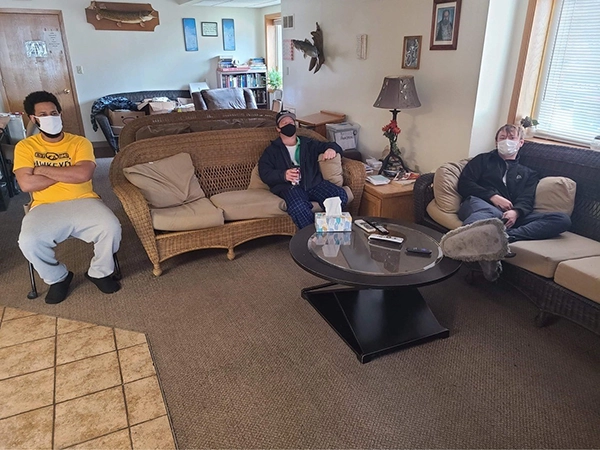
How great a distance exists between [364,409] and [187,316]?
1139mm

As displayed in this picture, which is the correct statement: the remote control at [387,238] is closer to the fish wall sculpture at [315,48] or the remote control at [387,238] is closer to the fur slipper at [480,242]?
the fur slipper at [480,242]

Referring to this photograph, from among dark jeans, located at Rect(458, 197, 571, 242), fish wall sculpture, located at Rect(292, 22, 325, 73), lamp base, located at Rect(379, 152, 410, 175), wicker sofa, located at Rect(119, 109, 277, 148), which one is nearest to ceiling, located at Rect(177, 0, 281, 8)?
fish wall sculpture, located at Rect(292, 22, 325, 73)

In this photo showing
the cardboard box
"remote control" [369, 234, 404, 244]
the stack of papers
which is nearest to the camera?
"remote control" [369, 234, 404, 244]

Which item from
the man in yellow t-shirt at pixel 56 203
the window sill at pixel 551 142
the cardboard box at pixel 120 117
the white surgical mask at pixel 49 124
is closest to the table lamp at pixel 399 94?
the window sill at pixel 551 142

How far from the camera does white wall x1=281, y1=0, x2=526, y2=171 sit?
9.86ft

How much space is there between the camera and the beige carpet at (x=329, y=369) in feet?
5.45

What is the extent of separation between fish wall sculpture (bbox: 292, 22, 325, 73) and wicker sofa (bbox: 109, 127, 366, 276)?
1536 mm

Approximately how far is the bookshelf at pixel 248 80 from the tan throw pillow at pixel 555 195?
19.7 feet

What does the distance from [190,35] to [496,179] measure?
20.9ft

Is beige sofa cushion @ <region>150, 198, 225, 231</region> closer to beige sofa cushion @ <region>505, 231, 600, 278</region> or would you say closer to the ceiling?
beige sofa cushion @ <region>505, 231, 600, 278</region>

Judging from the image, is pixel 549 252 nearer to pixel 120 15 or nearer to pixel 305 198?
pixel 305 198

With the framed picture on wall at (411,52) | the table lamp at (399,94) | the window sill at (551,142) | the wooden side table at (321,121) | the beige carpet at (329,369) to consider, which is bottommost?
the beige carpet at (329,369)

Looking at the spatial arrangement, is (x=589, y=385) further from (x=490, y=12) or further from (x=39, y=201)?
(x=39, y=201)

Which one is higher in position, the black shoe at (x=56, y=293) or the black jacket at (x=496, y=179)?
the black jacket at (x=496, y=179)
